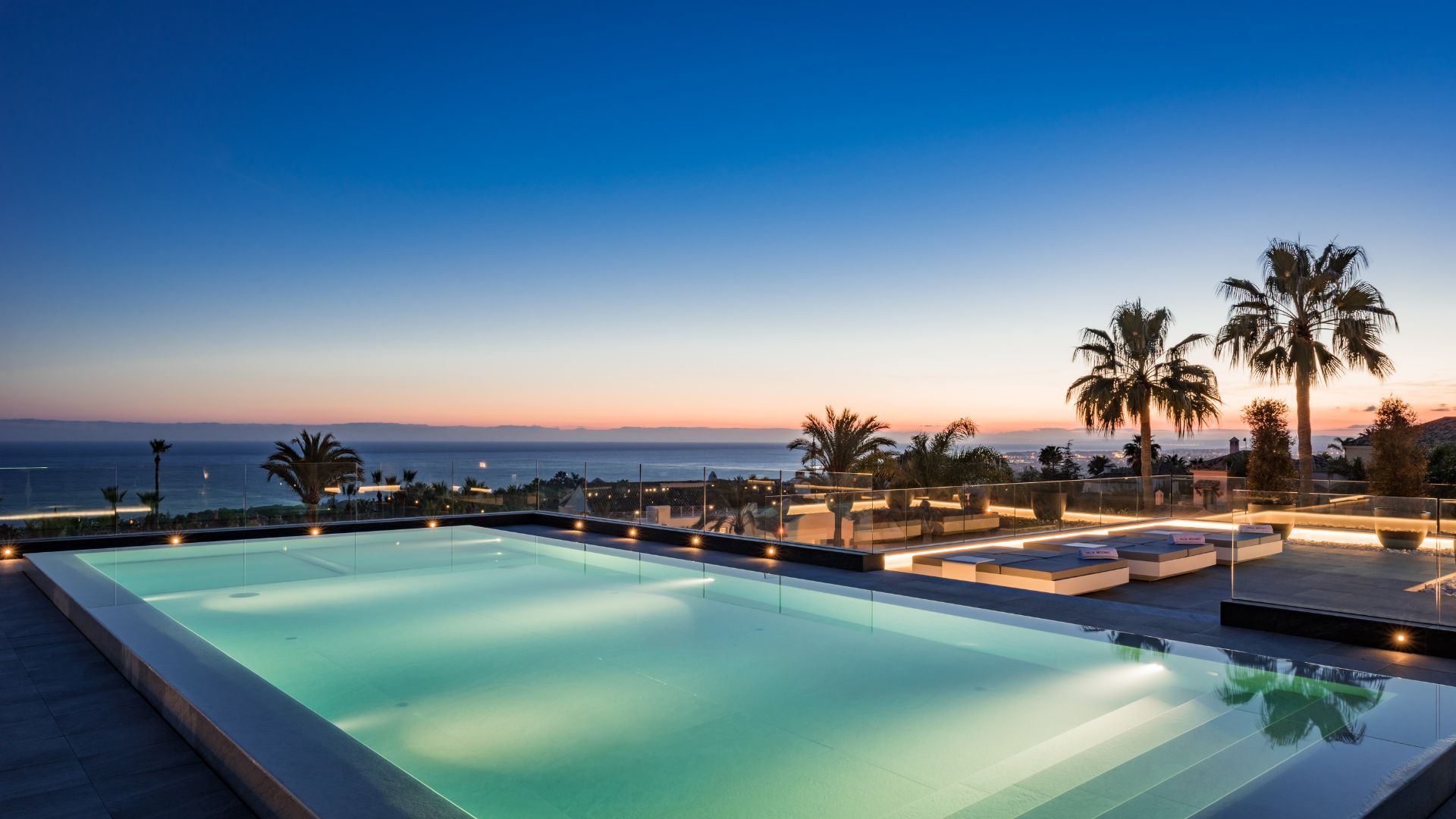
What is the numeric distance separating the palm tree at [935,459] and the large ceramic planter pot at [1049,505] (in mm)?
4444

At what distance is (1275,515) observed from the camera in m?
6.26

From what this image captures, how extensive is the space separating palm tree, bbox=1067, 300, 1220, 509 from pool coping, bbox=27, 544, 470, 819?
17342mm

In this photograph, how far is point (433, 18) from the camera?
1201 cm

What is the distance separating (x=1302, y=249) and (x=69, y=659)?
20510mm

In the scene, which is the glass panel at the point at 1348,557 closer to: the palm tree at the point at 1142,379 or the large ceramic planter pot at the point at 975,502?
the large ceramic planter pot at the point at 975,502

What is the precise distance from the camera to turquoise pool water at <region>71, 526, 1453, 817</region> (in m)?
3.27

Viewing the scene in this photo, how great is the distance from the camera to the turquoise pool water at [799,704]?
3.27 meters

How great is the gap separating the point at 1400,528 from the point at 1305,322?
42.9 feet

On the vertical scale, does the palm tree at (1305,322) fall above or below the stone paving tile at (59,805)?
above

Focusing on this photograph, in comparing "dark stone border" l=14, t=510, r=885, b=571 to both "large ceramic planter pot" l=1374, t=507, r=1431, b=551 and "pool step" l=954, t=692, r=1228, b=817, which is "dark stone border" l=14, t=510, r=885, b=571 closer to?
"large ceramic planter pot" l=1374, t=507, r=1431, b=551

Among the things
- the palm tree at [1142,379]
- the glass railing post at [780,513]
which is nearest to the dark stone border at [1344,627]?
the glass railing post at [780,513]

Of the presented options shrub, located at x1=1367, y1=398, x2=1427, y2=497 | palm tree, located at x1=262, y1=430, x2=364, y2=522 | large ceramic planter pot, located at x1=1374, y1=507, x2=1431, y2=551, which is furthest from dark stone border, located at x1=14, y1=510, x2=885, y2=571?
shrub, located at x1=1367, y1=398, x2=1427, y2=497

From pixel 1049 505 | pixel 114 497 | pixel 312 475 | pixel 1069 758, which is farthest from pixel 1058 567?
pixel 114 497

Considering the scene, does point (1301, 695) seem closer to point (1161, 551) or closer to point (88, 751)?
point (88, 751)
